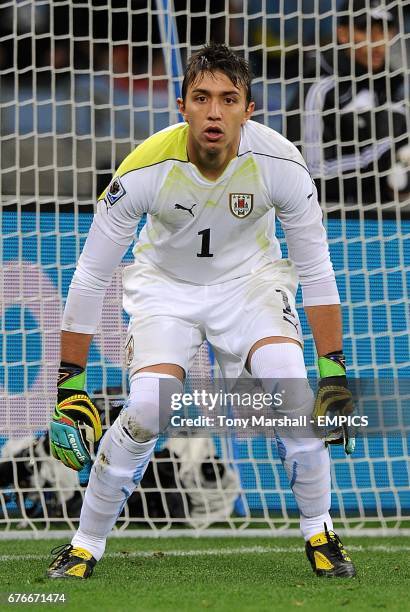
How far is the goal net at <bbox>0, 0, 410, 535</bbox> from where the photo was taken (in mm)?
7273

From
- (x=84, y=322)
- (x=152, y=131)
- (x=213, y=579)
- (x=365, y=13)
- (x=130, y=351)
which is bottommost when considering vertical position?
(x=213, y=579)

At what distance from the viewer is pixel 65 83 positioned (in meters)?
7.50

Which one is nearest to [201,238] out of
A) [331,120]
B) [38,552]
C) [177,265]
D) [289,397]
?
[177,265]

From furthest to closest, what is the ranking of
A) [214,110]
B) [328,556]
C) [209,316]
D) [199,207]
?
1. [209,316]
2. [199,207]
3. [328,556]
4. [214,110]

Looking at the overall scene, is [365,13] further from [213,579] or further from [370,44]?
[213,579]

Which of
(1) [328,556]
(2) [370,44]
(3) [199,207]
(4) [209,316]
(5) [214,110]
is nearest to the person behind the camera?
Result: (5) [214,110]

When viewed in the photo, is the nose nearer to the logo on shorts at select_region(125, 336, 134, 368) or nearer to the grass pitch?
the logo on shorts at select_region(125, 336, 134, 368)

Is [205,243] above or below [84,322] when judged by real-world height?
above

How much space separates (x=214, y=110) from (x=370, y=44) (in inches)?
131

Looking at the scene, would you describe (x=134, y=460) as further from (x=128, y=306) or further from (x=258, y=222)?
(x=258, y=222)

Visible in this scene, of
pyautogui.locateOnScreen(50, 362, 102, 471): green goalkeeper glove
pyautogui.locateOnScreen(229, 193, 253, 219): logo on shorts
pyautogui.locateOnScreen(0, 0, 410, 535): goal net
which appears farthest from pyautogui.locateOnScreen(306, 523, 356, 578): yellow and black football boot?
pyautogui.locateOnScreen(0, 0, 410, 535): goal net

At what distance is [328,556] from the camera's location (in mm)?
4566

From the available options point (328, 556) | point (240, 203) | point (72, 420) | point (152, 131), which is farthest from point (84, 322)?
point (152, 131)

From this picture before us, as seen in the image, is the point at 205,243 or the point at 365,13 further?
the point at 365,13
